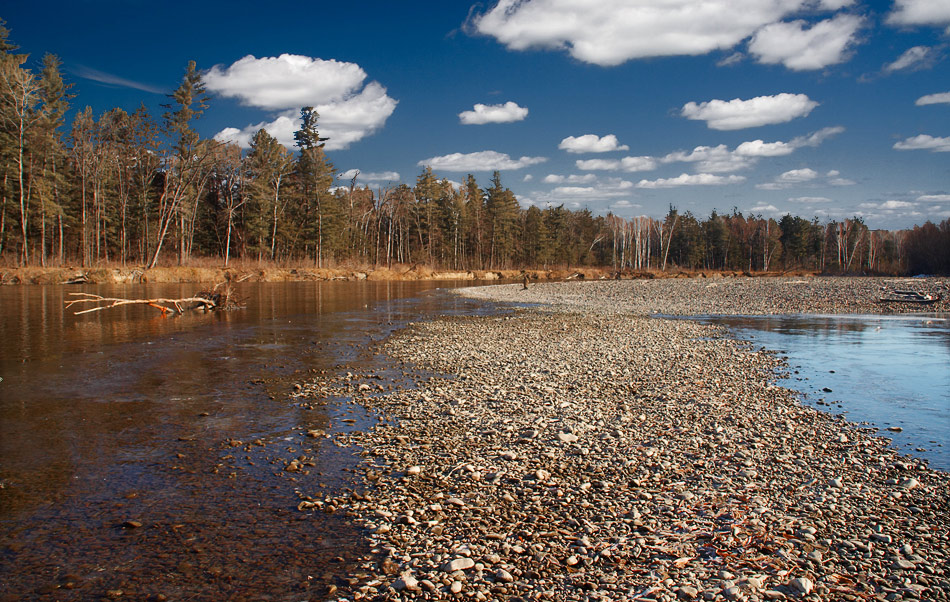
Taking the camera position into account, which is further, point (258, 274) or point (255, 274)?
point (258, 274)

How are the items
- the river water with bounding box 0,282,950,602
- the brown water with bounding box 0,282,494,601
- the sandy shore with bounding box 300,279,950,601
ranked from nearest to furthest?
1. the sandy shore with bounding box 300,279,950,601
2. the brown water with bounding box 0,282,494,601
3. the river water with bounding box 0,282,950,602

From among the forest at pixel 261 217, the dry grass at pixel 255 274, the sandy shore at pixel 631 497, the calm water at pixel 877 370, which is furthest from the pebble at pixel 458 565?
the forest at pixel 261 217

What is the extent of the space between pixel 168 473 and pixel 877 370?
629 inches

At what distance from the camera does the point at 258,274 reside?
60.3 m

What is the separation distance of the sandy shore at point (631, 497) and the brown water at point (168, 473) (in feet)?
1.86

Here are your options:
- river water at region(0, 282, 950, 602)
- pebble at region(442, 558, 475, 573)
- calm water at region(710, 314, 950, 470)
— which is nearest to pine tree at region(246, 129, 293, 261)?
river water at region(0, 282, 950, 602)

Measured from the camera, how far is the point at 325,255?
75750mm

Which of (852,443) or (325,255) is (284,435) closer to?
(852,443)

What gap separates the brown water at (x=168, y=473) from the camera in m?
4.84

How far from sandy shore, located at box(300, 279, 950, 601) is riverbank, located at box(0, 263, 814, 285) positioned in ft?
90.1

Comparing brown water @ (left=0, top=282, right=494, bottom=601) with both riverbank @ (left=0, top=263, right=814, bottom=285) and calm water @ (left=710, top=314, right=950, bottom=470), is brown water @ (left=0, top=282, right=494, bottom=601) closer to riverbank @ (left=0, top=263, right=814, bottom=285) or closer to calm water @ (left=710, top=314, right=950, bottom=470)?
calm water @ (left=710, top=314, right=950, bottom=470)

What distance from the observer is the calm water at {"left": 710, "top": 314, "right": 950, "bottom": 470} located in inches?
377

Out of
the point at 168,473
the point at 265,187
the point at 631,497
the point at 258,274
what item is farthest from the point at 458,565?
the point at 265,187

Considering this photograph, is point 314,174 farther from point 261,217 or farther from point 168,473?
point 168,473
